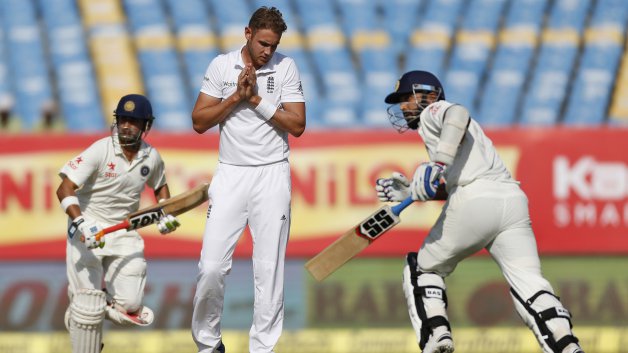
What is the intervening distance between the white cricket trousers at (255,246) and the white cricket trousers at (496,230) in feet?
2.71

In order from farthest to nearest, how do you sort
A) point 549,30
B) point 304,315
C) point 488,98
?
point 549,30 < point 488,98 < point 304,315

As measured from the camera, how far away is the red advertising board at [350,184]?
32.0 feet

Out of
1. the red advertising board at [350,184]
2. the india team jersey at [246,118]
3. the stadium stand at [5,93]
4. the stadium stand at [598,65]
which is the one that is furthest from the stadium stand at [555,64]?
the india team jersey at [246,118]

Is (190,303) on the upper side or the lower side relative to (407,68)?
lower

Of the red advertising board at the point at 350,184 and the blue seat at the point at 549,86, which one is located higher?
the blue seat at the point at 549,86

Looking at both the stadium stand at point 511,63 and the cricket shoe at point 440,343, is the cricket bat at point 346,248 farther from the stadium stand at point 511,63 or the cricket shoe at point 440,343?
the stadium stand at point 511,63

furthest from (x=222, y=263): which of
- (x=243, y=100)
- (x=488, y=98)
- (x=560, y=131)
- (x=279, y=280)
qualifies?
(x=488, y=98)

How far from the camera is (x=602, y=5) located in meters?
13.3

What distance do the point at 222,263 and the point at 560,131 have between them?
16.9 ft

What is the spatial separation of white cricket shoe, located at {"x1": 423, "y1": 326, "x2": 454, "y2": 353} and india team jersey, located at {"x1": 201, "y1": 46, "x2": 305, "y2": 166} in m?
1.18

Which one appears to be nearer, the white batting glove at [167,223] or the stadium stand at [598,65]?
the white batting glove at [167,223]

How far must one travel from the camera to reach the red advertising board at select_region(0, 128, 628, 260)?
384 inches

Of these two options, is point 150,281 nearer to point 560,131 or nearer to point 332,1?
point 560,131

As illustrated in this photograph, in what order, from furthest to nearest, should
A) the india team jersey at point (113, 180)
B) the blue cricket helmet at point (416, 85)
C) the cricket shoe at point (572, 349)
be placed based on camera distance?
the india team jersey at point (113, 180) < the blue cricket helmet at point (416, 85) < the cricket shoe at point (572, 349)
